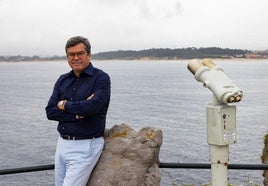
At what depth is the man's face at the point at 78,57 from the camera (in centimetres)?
442

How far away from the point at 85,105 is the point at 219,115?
134 cm

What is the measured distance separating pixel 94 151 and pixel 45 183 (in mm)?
32129

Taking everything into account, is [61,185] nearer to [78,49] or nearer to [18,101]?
[78,49]

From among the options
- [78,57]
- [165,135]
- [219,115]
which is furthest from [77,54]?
[165,135]

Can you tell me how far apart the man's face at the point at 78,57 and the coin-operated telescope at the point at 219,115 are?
1294 mm

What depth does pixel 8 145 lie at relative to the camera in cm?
4959

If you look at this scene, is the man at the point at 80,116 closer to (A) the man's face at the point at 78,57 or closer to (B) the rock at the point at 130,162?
(A) the man's face at the point at 78,57

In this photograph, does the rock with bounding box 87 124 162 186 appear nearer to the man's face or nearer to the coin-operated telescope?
the man's face

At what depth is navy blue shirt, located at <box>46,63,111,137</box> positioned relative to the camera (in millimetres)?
4270

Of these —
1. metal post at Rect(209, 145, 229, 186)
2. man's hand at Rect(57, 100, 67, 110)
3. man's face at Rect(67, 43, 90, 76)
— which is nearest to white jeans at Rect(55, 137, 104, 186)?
man's hand at Rect(57, 100, 67, 110)

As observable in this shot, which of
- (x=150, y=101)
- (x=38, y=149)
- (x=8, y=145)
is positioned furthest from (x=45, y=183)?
(x=150, y=101)

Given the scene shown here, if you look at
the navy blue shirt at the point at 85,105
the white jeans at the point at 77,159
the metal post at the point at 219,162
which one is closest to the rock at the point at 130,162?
the white jeans at the point at 77,159

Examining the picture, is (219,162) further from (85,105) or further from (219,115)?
(85,105)

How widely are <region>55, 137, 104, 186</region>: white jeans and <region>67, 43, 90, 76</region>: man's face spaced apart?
0.70 meters
